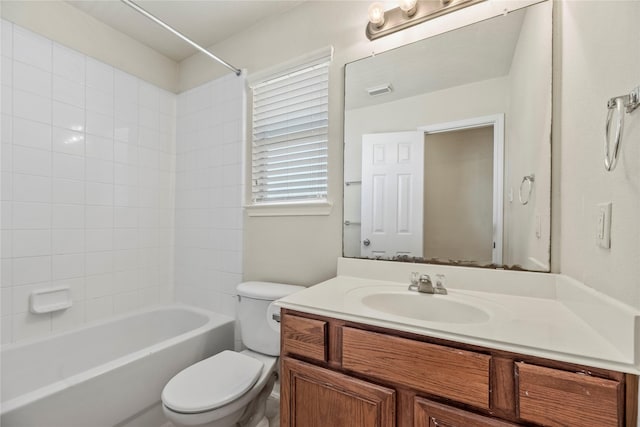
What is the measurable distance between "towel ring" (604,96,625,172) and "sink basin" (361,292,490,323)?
59 centimetres

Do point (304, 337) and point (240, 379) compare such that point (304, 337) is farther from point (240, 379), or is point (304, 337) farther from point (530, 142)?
point (530, 142)

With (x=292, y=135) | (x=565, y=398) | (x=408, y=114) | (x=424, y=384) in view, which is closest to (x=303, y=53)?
(x=292, y=135)

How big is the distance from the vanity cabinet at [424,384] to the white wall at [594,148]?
23cm

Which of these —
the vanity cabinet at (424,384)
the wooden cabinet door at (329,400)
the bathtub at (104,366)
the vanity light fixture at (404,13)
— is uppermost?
the vanity light fixture at (404,13)

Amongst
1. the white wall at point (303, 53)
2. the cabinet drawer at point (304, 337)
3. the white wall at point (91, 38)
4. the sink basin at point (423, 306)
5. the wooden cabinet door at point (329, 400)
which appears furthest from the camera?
the white wall at point (91, 38)

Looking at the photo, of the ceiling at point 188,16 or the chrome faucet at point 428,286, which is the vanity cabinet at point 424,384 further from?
the ceiling at point 188,16

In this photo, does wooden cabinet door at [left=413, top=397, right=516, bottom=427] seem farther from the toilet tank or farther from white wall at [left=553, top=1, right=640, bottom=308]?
the toilet tank

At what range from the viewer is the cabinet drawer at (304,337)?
3.19ft

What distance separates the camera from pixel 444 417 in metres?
0.77

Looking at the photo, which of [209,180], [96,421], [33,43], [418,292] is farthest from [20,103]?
[418,292]

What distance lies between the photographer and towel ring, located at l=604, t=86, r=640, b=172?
0.62m

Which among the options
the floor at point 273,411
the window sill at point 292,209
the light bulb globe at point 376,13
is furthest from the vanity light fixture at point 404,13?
the floor at point 273,411

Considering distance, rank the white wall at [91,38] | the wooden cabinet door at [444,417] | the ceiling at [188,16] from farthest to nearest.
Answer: the ceiling at [188,16], the white wall at [91,38], the wooden cabinet door at [444,417]

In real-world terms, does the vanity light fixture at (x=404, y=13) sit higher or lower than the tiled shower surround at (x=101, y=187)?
higher
